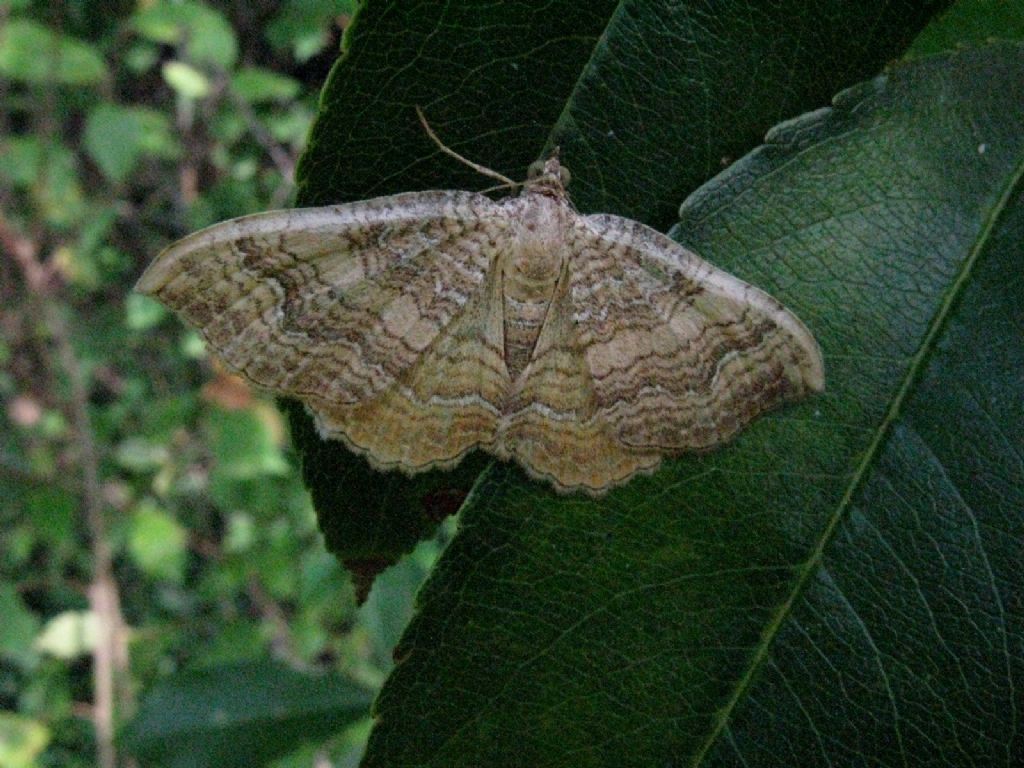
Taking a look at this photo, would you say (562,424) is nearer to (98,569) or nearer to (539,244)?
(539,244)

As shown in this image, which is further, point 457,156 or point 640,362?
point 640,362

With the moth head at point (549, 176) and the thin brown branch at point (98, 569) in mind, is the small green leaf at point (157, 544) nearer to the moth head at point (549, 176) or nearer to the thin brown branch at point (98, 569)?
the thin brown branch at point (98, 569)

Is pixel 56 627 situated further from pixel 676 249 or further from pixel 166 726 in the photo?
pixel 676 249

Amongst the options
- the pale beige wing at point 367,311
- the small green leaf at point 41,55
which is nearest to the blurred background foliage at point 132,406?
the small green leaf at point 41,55

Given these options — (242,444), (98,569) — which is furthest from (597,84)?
(98,569)

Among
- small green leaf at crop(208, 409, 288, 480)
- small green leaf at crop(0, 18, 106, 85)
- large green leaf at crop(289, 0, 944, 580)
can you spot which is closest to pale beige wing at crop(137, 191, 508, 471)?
large green leaf at crop(289, 0, 944, 580)

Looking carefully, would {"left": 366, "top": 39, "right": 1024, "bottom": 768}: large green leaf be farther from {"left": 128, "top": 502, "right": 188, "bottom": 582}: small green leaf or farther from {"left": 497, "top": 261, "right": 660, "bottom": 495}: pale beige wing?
{"left": 128, "top": 502, "right": 188, "bottom": 582}: small green leaf

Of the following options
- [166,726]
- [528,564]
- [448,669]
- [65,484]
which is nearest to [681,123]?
[528,564]
